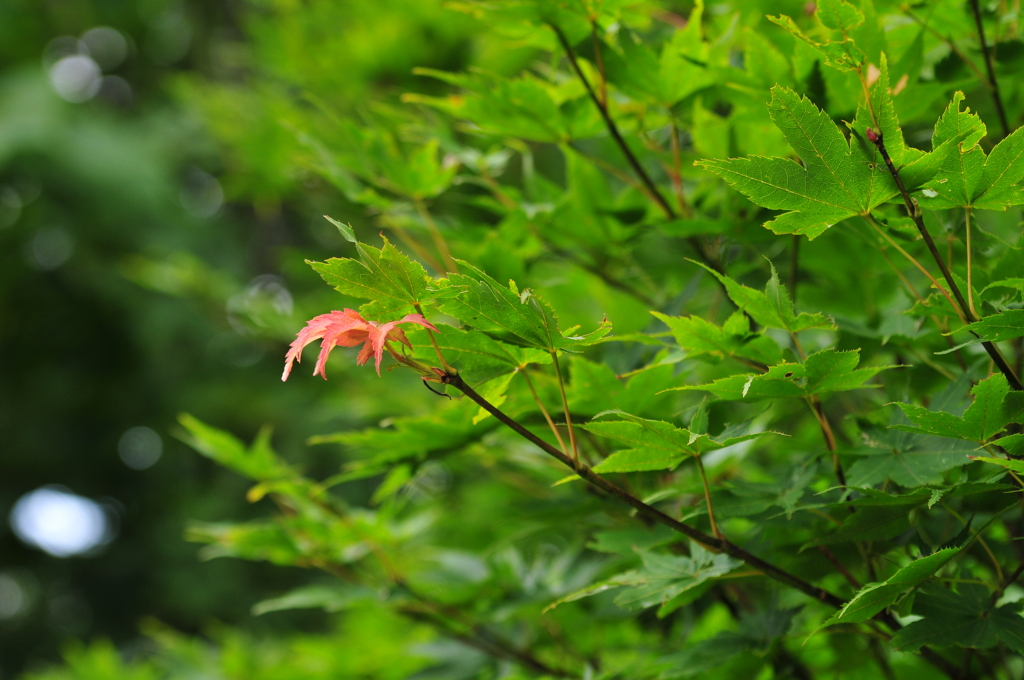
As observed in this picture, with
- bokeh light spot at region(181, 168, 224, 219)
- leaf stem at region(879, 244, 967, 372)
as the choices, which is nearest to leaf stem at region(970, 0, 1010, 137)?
leaf stem at region(879, 244, 967, 372)

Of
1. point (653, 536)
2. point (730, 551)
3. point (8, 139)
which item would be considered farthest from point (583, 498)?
point (8, 139)

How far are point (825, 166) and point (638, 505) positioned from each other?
0.73 feet

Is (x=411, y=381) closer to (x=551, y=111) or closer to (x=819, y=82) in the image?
(x=551, y=111)

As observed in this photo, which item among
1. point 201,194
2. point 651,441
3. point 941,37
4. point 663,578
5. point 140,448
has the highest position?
point 941,37

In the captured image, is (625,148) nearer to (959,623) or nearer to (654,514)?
(654,514)

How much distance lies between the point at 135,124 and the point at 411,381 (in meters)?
4.08

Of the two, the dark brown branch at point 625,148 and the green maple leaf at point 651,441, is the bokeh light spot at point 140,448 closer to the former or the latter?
the dark brown branch at point 625,148

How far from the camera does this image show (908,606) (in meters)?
0.44

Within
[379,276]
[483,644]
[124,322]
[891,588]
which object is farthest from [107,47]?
[891,588]

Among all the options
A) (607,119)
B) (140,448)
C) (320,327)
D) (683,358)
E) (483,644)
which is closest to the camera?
(320,327)

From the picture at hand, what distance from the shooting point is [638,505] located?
42cm

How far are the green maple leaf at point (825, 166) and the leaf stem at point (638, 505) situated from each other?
0.58 ft

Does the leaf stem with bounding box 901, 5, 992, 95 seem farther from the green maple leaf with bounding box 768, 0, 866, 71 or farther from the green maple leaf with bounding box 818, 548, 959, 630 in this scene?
the green maple leaf with bounding box 818, 548, 959, 630

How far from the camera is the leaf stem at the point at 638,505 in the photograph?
1.32 ft
